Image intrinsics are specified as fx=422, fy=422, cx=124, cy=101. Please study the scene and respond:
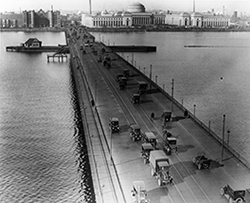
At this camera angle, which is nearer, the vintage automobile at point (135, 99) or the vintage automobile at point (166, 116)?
the vintage automobile at point (166, 116)

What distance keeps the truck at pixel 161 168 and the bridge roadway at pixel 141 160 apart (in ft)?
1.23

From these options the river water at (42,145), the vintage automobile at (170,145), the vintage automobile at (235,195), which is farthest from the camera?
the vintage automobile at (170,145)

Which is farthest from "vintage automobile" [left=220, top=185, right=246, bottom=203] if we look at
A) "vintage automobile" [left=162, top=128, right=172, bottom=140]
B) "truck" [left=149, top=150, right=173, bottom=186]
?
"vintage automobile" [left=162, top=128, right=172, bottom=140]

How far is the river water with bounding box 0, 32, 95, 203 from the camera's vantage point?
3023cm

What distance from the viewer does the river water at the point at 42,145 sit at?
99.2ft

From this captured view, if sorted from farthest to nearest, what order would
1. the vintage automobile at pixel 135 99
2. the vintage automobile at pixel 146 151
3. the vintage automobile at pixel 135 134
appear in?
the vintage automobile at pixel 135 99
the vintage automobile at pixel 135 134
the vintage automobile at pixel 146 151

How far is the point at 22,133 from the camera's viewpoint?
1753 inches

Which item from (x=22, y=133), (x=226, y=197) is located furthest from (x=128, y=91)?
(x=226, y=197)

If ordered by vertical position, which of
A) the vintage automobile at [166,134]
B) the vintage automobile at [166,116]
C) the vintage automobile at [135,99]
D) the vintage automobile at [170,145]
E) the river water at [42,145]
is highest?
the vintage automobile at [135,99]

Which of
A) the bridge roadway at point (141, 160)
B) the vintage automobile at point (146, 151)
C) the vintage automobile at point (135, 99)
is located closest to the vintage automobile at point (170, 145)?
the bridge roadway at point (141, 160)

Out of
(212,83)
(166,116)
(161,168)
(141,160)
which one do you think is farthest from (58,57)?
(161,168)

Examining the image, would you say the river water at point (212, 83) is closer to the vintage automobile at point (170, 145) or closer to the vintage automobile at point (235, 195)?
the vintage automobile at point (170, 145)

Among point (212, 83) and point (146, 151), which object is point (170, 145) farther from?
point (212, 83)

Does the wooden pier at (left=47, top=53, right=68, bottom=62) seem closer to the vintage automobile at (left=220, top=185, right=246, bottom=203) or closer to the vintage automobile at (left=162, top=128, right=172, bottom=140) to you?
the vintage automobile at (left=162, top=128, right=172, bottom=140)
